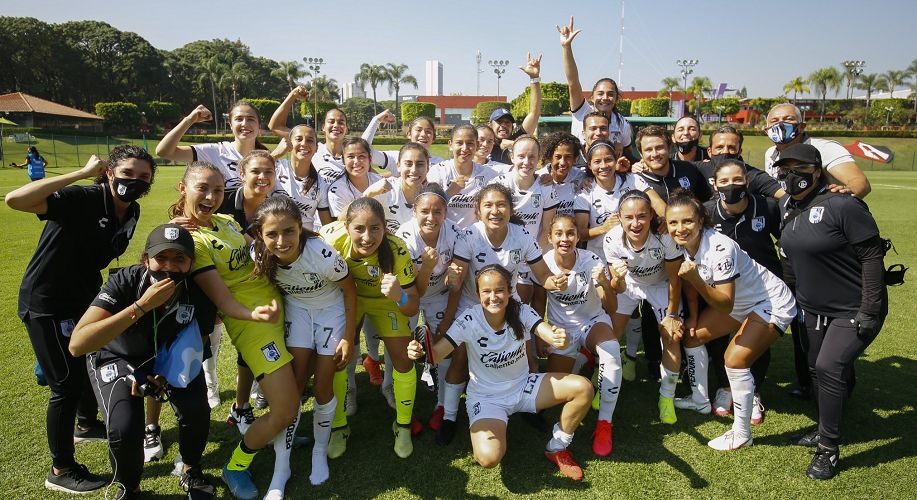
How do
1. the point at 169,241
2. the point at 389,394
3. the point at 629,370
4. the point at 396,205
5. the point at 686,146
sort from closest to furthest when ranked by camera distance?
the point at 169,241 → the point at 389,394 → the point at 396,205 → the point at 629,370 → the point at 686,146

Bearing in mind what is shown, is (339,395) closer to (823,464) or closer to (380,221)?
(380,221)

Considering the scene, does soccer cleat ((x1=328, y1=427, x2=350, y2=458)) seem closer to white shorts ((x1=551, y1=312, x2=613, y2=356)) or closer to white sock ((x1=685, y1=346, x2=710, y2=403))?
white shorts ((x1=551, y1=312, x2=613, y2=356))

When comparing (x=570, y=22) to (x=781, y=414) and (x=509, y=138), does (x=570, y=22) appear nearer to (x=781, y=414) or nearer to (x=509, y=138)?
(x=509, y=138)

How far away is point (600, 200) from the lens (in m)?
5.21

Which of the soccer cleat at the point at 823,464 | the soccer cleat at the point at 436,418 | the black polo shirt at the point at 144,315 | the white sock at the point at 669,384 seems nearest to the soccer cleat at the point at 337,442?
the soccer cleat at the point at 436,418

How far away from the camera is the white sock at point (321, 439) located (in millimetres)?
3703

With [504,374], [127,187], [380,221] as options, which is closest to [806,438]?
[504,374]

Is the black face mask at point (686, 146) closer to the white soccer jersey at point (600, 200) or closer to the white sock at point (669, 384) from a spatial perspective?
the white soccer jersey at point (600, 200)

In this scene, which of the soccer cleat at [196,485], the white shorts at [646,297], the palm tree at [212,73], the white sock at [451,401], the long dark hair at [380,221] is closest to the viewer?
the soccer cleat at [196,485]

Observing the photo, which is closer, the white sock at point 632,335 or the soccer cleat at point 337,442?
the soccer cleat at point 337,442

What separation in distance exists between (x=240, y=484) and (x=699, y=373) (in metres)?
3.92

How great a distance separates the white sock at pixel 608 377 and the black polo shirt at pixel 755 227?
1.55 metres

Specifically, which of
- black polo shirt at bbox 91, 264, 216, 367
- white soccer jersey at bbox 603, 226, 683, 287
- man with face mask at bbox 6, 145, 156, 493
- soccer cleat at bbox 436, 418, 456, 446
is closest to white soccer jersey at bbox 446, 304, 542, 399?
soccer cleat at bbox 436, 418, 456, 446

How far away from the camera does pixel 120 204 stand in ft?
11.9
